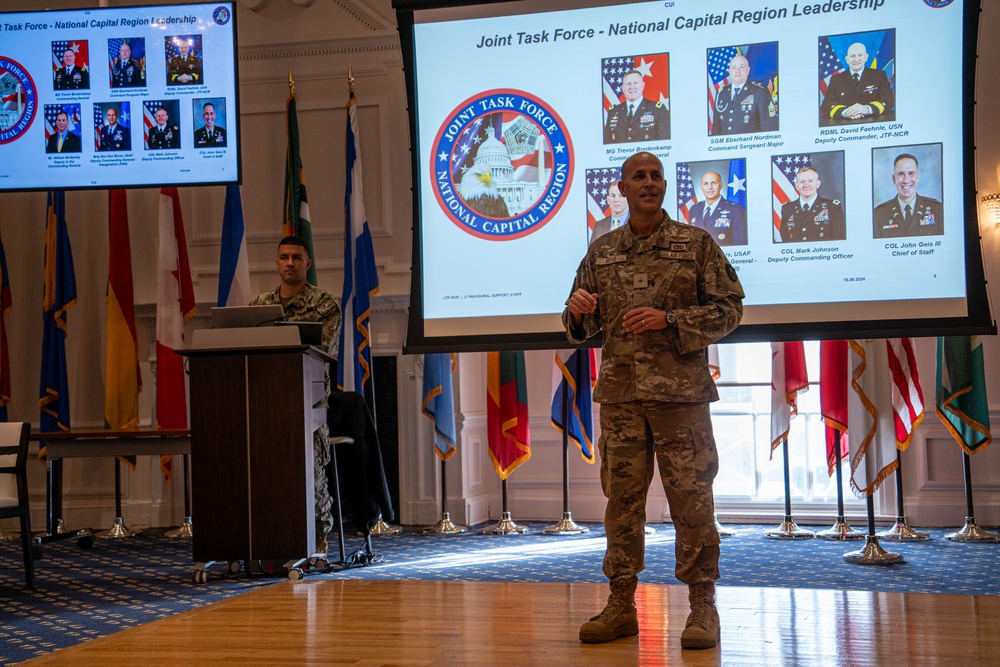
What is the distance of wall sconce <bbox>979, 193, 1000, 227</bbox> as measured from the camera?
594 cm

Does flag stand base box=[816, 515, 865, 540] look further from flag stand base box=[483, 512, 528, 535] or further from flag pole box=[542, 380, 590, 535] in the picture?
flag stand base box=[483, 512, 528, 535]

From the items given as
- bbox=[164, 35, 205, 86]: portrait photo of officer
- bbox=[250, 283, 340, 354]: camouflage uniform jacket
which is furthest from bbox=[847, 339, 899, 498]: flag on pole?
bbox=[164, 35, 205, 86]: portrait photo of officer

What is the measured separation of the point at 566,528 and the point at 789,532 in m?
1.35

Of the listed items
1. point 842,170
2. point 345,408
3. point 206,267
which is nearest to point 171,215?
point 206,267

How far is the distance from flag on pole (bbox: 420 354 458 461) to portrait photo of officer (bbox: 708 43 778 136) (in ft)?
8.55

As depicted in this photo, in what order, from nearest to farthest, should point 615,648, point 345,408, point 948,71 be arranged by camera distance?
point 615,648 → point 948,71 → point 345,408

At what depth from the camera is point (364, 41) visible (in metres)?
7.09

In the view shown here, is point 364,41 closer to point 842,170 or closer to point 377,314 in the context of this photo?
point 377,314

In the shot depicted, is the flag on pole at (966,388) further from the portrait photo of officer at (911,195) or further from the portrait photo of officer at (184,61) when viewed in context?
the portrait photo of officer at (184,61)

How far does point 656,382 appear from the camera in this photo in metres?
2.81

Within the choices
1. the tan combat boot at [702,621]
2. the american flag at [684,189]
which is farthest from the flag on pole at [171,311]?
the tan combat boot at [702,621]

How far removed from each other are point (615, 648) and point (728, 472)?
13.7 ft

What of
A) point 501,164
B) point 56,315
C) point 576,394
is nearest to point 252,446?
point 501,164

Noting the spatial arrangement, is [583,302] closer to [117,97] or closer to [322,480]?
[322,480]
